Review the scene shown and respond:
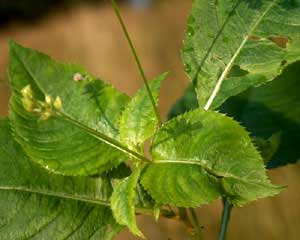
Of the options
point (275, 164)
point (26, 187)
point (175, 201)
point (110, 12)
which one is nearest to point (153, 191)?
point (175, 201)

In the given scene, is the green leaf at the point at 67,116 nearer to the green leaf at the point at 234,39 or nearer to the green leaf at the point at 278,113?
the green leaf at the point at 234,39

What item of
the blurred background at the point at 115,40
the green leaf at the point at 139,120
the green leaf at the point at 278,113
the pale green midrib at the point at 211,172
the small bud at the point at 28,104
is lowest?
the blurred background at the point at 115,40

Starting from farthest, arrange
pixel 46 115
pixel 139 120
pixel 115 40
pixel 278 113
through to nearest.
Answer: pixel 115 40
pixel 278 113
pixel 139 120
pixel 46 115

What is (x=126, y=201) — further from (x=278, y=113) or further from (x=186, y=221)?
(x=278, y=113)

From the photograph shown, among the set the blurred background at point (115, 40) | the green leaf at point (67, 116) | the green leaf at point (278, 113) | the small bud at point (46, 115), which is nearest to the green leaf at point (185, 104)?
the green leaf at point (278, 113)

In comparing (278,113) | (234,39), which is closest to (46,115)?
(234,39)

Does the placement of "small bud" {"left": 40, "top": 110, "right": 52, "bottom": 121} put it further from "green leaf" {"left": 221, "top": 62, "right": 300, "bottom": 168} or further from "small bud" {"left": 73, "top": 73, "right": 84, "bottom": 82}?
"green leaf" {"left": 221, "top": 62, "right": 300, "bottom": 168}
